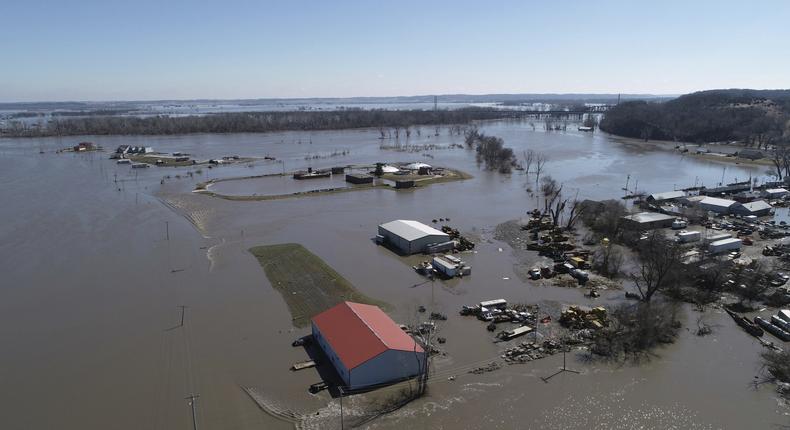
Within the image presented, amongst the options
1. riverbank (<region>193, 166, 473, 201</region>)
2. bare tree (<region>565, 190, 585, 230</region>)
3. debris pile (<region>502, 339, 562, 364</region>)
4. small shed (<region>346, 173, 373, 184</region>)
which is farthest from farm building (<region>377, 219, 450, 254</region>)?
small shed (<region>346, 173, 373, 184</region>)

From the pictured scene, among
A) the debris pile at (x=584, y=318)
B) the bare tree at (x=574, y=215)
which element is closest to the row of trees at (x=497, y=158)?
the bare tree at (x=574, y=215)

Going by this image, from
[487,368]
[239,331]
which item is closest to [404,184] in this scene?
[239,331]

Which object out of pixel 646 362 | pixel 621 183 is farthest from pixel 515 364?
pixel 621 183

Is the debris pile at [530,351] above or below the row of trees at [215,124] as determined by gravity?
below

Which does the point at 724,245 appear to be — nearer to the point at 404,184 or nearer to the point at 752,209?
the point at 752,209

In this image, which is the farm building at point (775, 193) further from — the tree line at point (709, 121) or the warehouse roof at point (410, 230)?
the tree line at point (709, 121)
